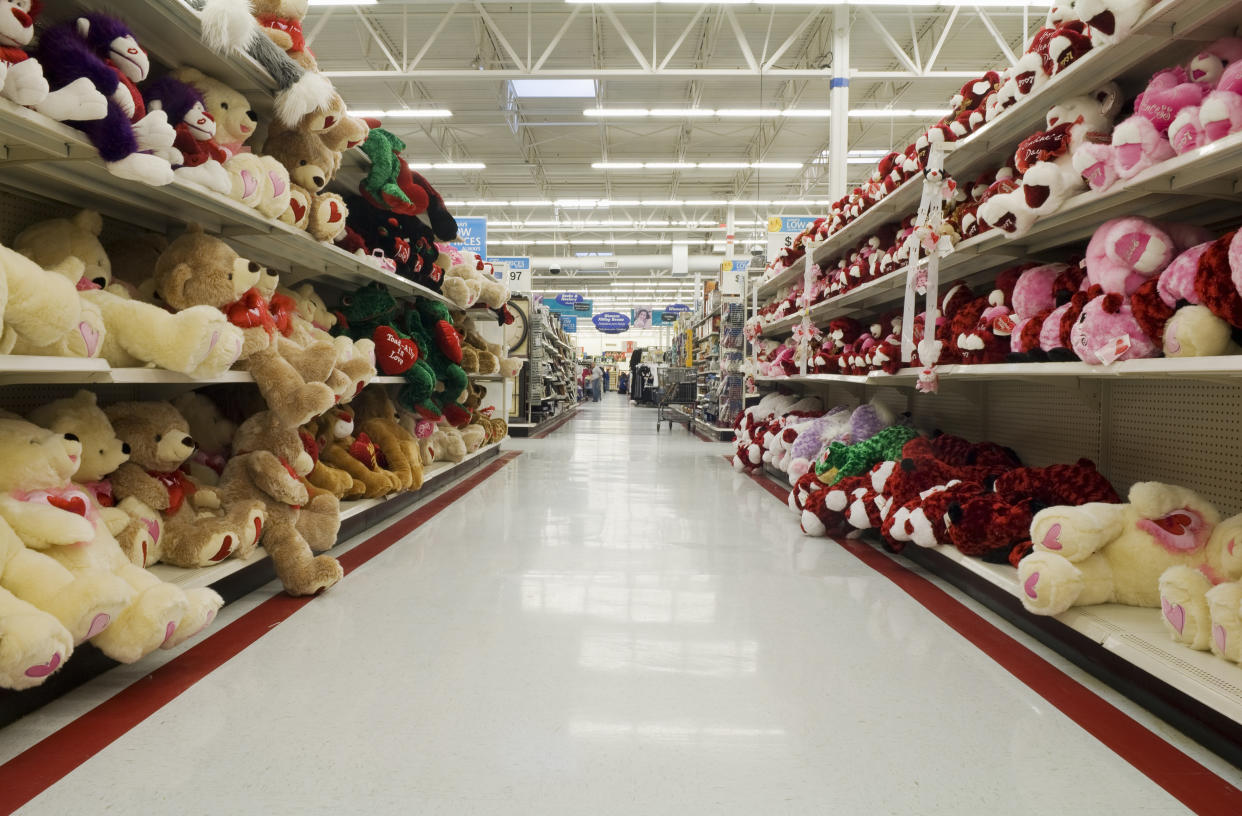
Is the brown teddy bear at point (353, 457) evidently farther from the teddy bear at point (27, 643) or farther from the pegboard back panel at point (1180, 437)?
the pegboard back panel at point (1180, 437)

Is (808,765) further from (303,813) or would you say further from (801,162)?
(801,162)

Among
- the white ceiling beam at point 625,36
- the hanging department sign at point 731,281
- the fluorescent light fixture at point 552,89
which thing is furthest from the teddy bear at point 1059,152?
the fluorescent light fixture at point 552,89

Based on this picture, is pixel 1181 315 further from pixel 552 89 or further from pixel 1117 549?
pixel 552 89

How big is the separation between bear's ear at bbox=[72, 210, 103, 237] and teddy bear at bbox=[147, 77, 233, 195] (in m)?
0.33

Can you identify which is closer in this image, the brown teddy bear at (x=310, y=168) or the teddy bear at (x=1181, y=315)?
the teddy bear at (x=1181, y=315)

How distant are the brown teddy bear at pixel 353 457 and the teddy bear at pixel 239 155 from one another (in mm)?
1147

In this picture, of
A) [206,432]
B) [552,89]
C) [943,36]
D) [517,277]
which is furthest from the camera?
[552,89]

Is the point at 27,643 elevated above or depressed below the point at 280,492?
below

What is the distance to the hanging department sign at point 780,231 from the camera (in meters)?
8.41

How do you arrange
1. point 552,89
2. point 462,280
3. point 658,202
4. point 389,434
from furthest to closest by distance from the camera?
point 658,202 < point 552,89 < point 462,280 < point 389,434

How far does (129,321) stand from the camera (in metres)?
1.86

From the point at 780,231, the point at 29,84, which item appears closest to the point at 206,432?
the point at 29,84

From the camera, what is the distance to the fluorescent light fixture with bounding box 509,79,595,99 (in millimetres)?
10188

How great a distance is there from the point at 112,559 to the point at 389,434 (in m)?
2.17
